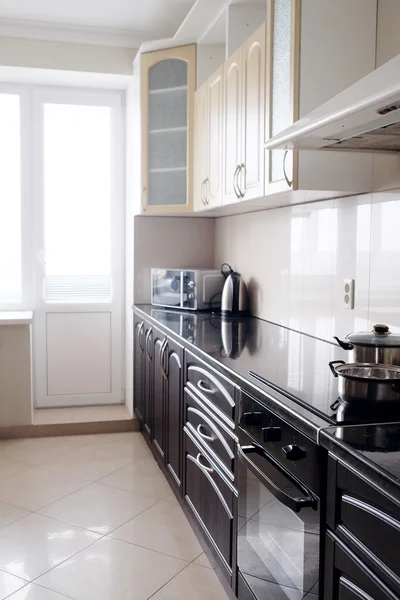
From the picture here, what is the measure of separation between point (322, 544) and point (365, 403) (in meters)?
0.34

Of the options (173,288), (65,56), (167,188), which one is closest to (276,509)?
(173,288)

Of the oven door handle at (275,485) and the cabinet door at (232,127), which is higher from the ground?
the cabinet door at (232,127)

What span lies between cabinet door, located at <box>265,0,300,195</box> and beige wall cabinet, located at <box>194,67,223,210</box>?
2.27 ft

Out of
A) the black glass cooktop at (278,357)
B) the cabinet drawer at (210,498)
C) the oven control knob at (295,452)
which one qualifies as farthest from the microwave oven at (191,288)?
the oven control knob at (295,452)

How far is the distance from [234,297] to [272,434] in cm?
188

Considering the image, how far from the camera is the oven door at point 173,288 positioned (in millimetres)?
3674

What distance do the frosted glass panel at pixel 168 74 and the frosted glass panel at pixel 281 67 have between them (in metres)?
1.37

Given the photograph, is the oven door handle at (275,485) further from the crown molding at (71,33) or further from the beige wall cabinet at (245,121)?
the crown molding at (71,33)

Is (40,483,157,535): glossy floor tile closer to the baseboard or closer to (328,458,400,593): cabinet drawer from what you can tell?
the baseboard

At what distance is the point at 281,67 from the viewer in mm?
2254

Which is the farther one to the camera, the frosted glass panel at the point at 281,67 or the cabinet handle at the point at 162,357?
the cabinet handle at the point at 162,357

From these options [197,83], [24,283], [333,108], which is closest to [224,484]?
[333,108]

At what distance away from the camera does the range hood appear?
4.40 feet

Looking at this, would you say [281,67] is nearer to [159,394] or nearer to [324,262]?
[324,262]
